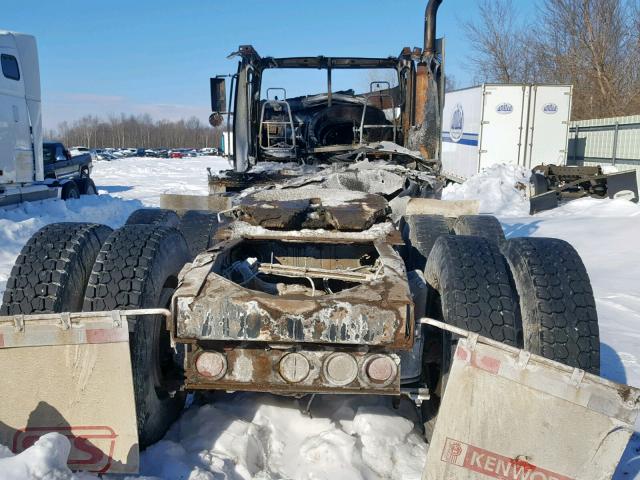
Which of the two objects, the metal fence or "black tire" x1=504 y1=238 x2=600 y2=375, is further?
the metal fence

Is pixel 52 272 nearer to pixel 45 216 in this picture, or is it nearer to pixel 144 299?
pixel 144 299

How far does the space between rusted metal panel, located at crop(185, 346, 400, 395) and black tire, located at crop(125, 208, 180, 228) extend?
2.48 m

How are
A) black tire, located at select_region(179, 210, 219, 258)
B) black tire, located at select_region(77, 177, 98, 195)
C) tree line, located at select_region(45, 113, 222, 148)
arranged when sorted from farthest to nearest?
tree line, located at select_region(45, 113, 222, 148), black tire, located at select_region(77, 177, 98, 195), black tire, located at select_region(179, 210, 219, 258)

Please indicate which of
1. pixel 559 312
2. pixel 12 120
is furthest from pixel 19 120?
pixel 559 312

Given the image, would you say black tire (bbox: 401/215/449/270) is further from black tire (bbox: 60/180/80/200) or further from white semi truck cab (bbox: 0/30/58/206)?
black tire (bbox: 60/180/80/200)

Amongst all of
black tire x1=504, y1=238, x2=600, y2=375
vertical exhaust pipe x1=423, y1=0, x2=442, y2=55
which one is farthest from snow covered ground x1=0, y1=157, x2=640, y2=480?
vertical exhaust pipe x1=423, y1=0, x2=442, y2=55

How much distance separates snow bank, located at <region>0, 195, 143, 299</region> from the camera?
8953 millimetres

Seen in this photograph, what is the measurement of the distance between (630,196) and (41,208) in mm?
12914

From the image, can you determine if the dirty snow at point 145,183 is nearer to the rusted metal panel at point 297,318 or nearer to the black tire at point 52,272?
the black tire at point 52,272

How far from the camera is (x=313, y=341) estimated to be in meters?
2.50

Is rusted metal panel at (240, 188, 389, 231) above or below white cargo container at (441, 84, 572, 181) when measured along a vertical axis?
below

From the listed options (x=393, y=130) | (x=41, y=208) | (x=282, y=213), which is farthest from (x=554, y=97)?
(x=282, y=213)

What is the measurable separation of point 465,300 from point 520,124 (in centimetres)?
1466

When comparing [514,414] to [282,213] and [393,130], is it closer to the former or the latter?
[282,213]
